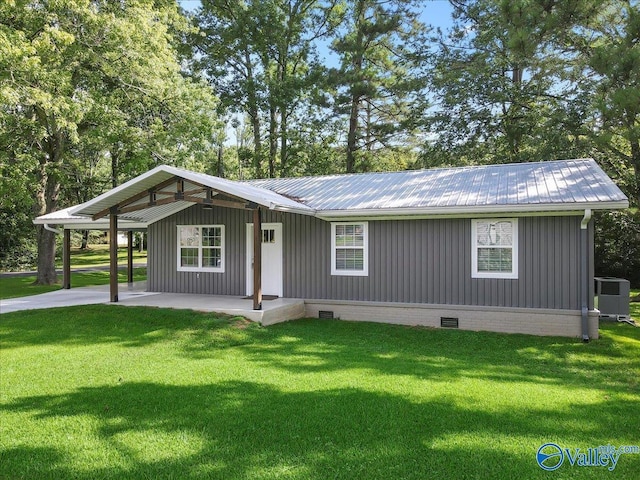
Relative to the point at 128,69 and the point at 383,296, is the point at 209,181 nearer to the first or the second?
the point at 383,296

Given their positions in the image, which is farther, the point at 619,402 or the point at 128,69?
the point at 128,69

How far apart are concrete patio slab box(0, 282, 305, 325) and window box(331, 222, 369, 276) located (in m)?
1.30

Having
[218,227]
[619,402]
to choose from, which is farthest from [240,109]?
[619,402]

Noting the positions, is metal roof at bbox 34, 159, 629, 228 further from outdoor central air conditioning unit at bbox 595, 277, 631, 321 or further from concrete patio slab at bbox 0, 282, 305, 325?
outdoor central air conditioning unit at bbox 595, 277, 631, 321

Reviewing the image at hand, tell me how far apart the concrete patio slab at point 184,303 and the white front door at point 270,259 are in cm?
57

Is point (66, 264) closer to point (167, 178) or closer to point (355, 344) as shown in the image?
point (167, 178)

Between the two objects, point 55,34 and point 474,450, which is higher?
point 55,34

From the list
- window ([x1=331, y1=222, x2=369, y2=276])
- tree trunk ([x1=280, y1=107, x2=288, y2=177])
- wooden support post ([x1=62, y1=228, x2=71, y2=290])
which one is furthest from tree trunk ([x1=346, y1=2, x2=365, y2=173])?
wooden support post ([x1=62, y1=228, x2=71, y2=290])

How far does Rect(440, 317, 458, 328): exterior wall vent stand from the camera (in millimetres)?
9553

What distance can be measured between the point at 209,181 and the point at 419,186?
5.09 meters

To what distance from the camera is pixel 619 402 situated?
5.14 metres

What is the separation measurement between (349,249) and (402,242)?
125cm

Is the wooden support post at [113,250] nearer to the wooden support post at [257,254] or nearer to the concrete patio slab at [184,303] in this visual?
the concrete patio slab at [184,303]

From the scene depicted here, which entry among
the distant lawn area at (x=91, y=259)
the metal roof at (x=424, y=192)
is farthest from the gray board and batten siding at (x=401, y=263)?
the distant lawn area at (x=91, y=259)
